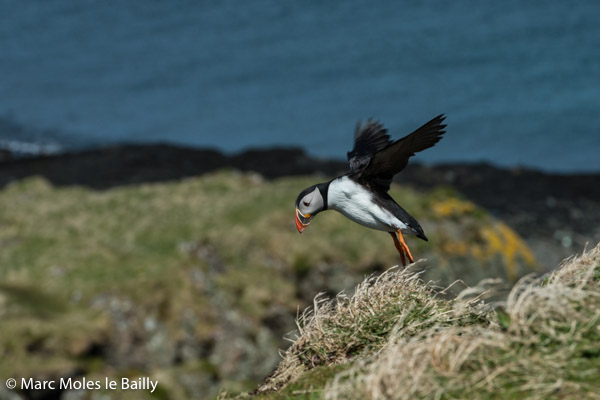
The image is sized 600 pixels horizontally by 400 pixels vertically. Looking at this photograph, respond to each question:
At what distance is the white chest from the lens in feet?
33.1

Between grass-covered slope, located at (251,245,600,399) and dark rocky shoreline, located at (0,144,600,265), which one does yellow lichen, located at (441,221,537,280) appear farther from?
grass-covered slope, located at (251,245,600,399)

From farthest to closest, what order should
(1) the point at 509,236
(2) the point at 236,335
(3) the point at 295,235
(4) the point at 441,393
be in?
(1) the point at 509,236
(3) the point at 295,235
(2) the point at 236,335
(4) the point at 441,393

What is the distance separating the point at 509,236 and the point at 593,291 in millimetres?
19400

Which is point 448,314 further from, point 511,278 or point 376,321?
point 511,278

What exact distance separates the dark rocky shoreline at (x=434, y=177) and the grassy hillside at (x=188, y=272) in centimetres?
403

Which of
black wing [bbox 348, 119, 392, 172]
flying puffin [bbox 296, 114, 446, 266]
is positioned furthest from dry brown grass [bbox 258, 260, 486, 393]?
black wing [bbox 348, 119, 392, 172]

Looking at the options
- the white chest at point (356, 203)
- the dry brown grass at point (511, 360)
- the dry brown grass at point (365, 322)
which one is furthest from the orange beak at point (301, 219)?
the dry brown grass at point (511, 360)

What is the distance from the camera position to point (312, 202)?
10266 millimetres

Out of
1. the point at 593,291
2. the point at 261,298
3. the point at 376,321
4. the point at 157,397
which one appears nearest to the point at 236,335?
the point at 261,298

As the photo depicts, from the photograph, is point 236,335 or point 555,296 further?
point 236,335

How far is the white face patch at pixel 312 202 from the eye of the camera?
1025cm

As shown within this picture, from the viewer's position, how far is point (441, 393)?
5.86m

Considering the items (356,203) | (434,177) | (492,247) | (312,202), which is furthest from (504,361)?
(434,177)

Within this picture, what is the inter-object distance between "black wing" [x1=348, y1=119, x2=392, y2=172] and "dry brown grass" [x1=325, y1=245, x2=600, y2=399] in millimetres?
5183
